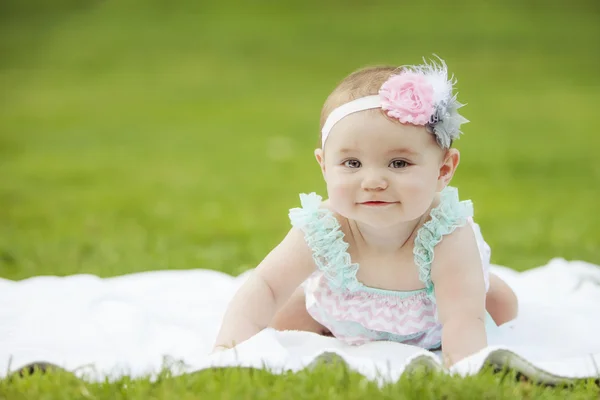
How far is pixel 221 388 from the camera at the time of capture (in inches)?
92.9

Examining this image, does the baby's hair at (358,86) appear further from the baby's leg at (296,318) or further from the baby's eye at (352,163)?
the baby's leg at (296,318)

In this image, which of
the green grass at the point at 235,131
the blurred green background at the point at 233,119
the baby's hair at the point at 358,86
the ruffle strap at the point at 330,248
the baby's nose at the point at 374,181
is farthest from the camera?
the blurred green background at the point at 233,119

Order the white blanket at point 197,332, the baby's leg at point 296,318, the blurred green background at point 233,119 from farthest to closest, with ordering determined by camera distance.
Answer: the blurred green background at point 233,119 → the baby's leg at point 296,318 → the white blanket at point 197,332

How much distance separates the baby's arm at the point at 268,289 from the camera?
2967 millimetres

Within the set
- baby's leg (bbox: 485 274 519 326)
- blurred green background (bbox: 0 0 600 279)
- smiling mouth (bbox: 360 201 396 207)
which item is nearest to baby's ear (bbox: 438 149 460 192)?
smiling mouth (bbox: 360 201 396 207)

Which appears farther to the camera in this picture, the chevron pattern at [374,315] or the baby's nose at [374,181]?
the chevron pattern at [374,315]

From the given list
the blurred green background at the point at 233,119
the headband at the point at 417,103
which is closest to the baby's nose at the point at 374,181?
the headband at the point at 417,103

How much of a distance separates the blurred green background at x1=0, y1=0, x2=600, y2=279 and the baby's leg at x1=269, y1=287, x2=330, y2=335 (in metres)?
1.48

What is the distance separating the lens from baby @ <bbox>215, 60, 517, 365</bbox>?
110 inches

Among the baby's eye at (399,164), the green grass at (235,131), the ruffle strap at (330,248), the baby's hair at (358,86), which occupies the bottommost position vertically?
the ruffle strap at (330,248)

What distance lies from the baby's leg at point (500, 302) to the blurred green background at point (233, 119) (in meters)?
1.62

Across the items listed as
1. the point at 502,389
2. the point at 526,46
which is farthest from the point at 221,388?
the point at 526,46

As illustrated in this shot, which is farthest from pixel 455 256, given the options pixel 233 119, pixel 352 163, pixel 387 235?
pixel 233 119

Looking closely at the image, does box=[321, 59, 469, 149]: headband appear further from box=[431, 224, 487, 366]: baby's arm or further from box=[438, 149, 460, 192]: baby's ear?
box=[431, 224, 487, 366]: baby's arm
